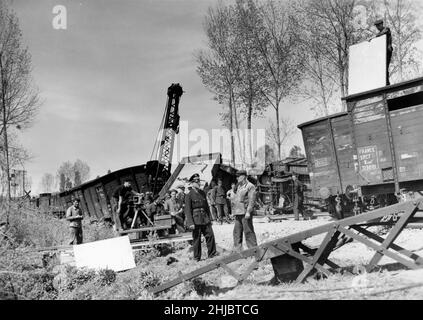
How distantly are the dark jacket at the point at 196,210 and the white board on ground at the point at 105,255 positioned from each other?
1.45 metres

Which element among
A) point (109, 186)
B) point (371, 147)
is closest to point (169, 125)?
point (109, 186)

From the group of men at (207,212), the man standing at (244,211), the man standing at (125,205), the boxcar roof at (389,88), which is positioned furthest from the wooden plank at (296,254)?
the man standing at (125,205)

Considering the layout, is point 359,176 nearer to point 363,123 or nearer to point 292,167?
point 363,123

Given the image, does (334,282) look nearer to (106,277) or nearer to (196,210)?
(196,210)

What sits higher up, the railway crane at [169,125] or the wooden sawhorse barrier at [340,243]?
the railway crane at [169,125]

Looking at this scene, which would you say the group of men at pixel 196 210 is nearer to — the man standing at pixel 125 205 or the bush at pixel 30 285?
the man standing at pixel 125 205

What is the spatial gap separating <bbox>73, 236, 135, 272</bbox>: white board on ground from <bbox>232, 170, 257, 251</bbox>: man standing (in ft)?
7.43

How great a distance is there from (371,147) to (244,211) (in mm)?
3586

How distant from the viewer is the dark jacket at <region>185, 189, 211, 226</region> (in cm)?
754

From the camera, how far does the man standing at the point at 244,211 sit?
23.6 ft

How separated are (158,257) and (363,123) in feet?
18.6

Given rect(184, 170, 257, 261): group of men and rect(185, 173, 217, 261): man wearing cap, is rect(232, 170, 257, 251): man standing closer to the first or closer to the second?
rect(184, 170, 257, 261): group of men

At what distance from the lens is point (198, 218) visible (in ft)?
24.8
